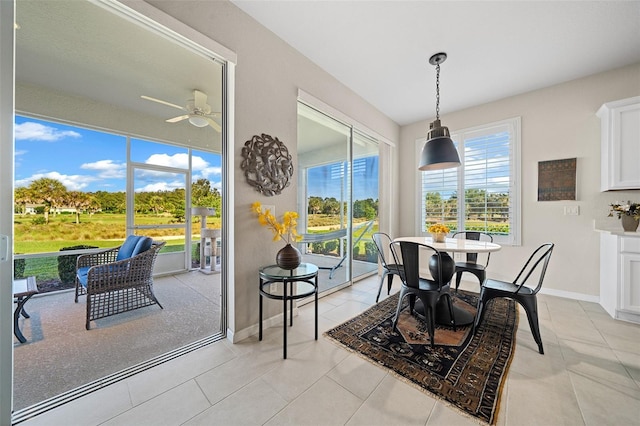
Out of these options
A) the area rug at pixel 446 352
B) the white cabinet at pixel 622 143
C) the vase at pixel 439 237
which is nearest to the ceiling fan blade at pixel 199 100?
the area rug at pixel 446 352

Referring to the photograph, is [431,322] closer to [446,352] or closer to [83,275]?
[446,352]

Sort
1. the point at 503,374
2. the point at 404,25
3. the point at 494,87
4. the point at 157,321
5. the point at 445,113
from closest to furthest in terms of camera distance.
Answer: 1. the point at 503,374
2. the point at 404,25
3. the point at 157,321
4. the point at 494,87
5. the point at 445,113

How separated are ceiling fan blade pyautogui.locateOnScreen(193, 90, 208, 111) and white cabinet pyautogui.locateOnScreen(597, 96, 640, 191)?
5053 mm

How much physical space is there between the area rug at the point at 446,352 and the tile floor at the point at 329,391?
0.08m

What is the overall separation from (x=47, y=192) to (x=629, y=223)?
673 cm

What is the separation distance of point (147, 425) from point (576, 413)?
7.80ft

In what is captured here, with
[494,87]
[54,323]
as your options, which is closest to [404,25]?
[494,87]

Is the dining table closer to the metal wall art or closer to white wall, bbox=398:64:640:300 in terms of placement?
the metal wall art

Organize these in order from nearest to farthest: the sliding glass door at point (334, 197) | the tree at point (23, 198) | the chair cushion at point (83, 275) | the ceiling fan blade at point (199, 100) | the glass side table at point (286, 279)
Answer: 1. the glass side table at point (286, 279)
2. the tree at point (23, 198)
3. the chair cushion at point (83, 275)
4. the sliding glass door at point (334, 197)
5. the ceiling fan blade at point (199, 100)

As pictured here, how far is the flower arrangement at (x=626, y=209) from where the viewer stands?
2.53 m

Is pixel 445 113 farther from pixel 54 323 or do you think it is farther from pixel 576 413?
pixel 54 323

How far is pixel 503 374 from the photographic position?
1616mm

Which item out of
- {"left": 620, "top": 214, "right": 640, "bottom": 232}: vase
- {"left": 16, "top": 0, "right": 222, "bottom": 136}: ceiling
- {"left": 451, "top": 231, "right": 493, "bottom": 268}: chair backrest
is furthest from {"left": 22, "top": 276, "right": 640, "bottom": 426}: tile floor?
{"left": 16, "top": 0, "right": 222, "bottom": 136}: ceiling

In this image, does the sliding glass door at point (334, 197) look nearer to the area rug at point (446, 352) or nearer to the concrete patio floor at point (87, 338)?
the area rug at point (446, 352)
